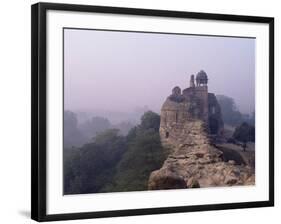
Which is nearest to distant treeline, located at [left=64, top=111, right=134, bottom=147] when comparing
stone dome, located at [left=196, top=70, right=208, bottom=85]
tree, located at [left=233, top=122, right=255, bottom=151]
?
stone dome, located at [left=196, top=70, right=208, bottom=85]

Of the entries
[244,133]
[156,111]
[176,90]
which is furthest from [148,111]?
[244,133]

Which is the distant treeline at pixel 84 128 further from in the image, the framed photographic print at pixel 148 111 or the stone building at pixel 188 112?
the stone building at pixel 188 112

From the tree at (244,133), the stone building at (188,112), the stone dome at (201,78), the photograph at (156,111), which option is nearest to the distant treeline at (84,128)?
the photograph at (156,111)

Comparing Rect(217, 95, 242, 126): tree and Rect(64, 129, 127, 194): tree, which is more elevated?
Rect(217, 95, 242, 126): tree

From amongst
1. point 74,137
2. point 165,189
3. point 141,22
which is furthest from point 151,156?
point 141,22

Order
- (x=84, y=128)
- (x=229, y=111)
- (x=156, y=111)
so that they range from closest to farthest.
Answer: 1. (x=84, y=128)
2. (x=156, y=111)
3. (x=229, y=111)

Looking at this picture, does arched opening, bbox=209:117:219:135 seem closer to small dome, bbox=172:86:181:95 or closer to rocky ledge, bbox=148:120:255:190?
rocky ledge, bbox=148:120:255:190

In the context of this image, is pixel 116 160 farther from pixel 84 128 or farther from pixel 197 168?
pixel 197 168

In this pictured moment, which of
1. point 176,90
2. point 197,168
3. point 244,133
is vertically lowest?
point 197,168

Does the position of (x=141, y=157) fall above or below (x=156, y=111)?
below
